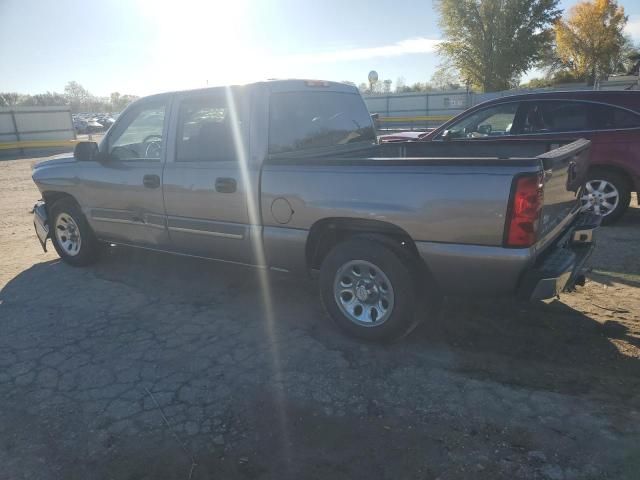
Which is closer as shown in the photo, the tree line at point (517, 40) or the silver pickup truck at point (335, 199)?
the silver pickup truck at point (335, 199)

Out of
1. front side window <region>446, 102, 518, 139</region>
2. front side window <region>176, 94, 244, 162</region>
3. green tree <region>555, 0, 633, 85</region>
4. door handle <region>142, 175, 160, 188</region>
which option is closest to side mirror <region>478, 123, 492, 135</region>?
front side window <region>446, 102, 518, 139</region>

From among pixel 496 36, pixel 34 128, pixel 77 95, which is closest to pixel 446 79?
pixel 496 36

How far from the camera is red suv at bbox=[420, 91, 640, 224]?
6.45 meters

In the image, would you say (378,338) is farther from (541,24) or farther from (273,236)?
(541,24)

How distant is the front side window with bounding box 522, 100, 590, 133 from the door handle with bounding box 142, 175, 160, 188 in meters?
5.03

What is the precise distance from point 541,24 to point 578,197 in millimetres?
42290

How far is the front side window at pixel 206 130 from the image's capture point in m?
4.29

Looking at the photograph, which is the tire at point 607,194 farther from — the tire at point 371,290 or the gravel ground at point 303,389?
the tire at point 371,290

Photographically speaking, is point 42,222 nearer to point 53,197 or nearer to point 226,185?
point 53,197

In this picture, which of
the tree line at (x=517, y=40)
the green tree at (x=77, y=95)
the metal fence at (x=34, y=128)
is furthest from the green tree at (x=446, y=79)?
the green tree at (x=77, y=95)

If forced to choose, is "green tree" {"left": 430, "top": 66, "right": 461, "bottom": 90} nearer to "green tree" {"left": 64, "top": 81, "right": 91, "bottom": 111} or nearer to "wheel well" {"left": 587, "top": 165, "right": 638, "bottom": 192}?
"wheel well" {"left": 587, "top": 165, "right": 638, "bottom": 192}

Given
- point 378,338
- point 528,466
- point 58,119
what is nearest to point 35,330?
point 378,338

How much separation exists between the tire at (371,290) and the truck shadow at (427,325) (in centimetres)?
18

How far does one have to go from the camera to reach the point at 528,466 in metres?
2.51
